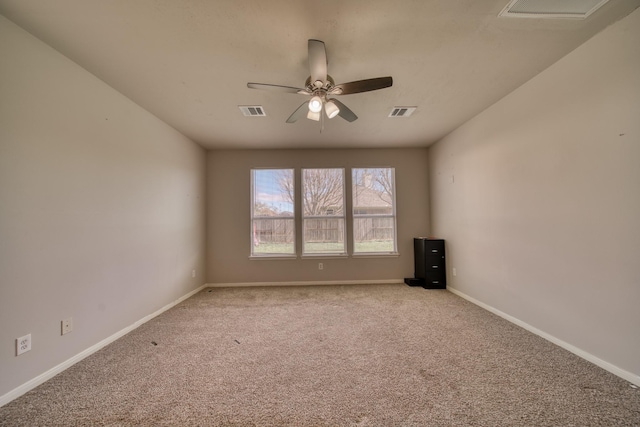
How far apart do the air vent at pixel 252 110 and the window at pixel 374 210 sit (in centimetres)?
219

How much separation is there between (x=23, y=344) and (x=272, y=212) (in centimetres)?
332

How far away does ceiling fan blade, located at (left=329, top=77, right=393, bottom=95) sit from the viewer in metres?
1.92

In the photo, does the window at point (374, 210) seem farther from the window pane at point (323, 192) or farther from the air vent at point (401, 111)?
the air vent at point (401, 111)

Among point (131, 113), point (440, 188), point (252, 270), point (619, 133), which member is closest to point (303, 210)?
point (252, 270)

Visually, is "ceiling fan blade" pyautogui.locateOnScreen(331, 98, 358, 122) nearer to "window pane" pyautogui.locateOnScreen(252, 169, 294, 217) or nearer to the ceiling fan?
the ceiling fan

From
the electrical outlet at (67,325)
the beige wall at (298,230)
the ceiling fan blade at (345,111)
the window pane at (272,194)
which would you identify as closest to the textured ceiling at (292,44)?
the ceiling fan blade at (345,111)

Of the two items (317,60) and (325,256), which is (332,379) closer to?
(317,60)

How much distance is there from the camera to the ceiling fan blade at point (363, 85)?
75.4 inches

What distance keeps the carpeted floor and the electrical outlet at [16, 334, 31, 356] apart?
11.8 inches

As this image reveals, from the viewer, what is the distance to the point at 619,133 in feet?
5.88

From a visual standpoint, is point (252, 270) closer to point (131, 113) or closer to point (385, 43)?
point (131, 113)

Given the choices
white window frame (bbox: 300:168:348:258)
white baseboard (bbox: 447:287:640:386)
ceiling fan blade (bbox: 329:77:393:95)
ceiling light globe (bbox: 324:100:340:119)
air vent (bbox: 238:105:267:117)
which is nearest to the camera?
white baseboard (bbox: 447:287:640:386)

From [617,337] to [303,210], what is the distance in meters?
3.95

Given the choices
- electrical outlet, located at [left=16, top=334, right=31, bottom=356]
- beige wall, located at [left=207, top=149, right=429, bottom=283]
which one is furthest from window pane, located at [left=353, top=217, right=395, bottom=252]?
electrical outlet, located at [left=16, top=334, right=31, bottom=356]
